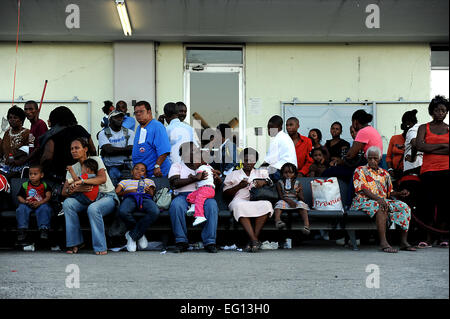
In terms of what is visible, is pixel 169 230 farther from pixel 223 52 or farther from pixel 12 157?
pixel 223 52

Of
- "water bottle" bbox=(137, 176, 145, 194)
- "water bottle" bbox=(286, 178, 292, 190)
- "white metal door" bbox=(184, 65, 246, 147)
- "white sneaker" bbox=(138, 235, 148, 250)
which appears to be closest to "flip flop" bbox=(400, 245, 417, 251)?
"water bottle" bbox=(286, 178, 292, 190)

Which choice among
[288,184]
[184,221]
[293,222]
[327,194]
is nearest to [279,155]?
[288,184]

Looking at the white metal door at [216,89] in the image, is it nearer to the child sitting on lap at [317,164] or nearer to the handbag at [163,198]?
the child sitting on lap at [317,164]

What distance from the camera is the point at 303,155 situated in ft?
28.3

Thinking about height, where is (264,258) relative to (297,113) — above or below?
below

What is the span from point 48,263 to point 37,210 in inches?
58.3

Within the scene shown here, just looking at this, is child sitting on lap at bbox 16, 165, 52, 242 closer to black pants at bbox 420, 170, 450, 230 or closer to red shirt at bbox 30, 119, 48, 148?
red shirt at bbox 30, 119, 48, 148

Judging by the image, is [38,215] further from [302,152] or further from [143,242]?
[302,152]

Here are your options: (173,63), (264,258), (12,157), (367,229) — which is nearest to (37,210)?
(12,157)

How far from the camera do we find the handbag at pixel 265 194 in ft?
24.4

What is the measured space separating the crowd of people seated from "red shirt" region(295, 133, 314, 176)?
32 cm

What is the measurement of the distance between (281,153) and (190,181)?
4.42 ft

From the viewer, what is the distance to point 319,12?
11.0 m

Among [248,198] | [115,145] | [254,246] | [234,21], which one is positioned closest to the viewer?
[254,246]
